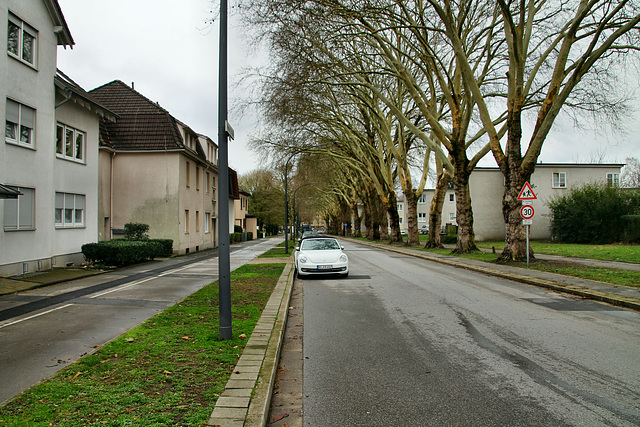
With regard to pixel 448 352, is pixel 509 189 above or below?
above

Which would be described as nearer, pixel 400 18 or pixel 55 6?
pixel 55 6

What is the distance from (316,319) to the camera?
836 cm

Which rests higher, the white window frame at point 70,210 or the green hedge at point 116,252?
the white window frame at point 70,210

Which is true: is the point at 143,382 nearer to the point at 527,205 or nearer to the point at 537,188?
the point at 527,205

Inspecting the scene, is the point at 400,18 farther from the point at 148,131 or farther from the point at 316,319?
the point at 148,131

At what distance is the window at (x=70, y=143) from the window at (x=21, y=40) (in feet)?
9.56

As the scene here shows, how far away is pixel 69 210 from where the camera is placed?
60.5 ft

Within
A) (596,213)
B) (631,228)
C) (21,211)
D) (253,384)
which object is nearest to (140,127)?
(21,211)

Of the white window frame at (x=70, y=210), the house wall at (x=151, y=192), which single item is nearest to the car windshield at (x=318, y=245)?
the white window frame at (x=70, y=210)

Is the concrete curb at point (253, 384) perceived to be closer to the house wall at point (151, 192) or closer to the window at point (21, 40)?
the window at point (21, 40)

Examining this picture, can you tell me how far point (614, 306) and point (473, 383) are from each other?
21.2 feet

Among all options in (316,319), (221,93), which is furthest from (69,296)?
(221,93)

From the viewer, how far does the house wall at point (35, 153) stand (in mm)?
14070


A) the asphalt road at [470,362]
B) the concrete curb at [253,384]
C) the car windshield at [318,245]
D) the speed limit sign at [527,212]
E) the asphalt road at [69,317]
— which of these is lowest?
the asphalt road at [470,362]
